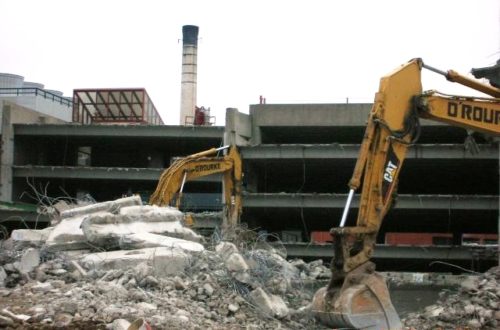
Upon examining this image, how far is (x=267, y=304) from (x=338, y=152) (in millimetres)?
19688

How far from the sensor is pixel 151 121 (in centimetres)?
4062

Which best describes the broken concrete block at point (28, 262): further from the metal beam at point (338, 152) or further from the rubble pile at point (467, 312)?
the metal beam at point (338, 152)

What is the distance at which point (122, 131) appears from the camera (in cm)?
3388

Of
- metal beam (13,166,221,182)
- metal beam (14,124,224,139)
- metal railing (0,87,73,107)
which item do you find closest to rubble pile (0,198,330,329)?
metal beam (13,166,221,182)

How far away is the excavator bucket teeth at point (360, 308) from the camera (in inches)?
317

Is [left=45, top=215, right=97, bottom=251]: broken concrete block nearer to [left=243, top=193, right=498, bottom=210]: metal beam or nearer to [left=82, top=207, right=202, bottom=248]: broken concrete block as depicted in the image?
[left=82, top=207, right=202, bottom=248]: broken concrete block

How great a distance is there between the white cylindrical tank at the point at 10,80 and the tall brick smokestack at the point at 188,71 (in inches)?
710

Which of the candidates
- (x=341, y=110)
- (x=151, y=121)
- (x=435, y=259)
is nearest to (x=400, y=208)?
(x=435, y=259)

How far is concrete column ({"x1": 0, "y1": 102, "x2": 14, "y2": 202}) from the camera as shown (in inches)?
1334

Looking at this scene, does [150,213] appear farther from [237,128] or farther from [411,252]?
[237,128]

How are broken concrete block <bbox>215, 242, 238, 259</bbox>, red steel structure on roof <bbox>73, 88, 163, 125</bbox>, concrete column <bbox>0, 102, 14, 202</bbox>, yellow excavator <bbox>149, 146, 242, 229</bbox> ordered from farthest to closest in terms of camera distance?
red steel structure on roof <bbox>73, 88, 163, 125</bbox>
concrete column <bbox>0, 102, 14, 202</bbox>
yellow excavator <bbox>149, 146, 242, 229</bbox>
broken concrete block <bbox>215, 242, 238, 259</bbox>

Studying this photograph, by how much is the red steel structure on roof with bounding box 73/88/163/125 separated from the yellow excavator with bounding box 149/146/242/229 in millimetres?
14334

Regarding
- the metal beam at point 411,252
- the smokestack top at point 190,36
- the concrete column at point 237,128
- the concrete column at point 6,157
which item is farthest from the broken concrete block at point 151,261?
the smokestack top at point 190,36

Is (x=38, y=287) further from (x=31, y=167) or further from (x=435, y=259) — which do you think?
(x=31, y=167)
